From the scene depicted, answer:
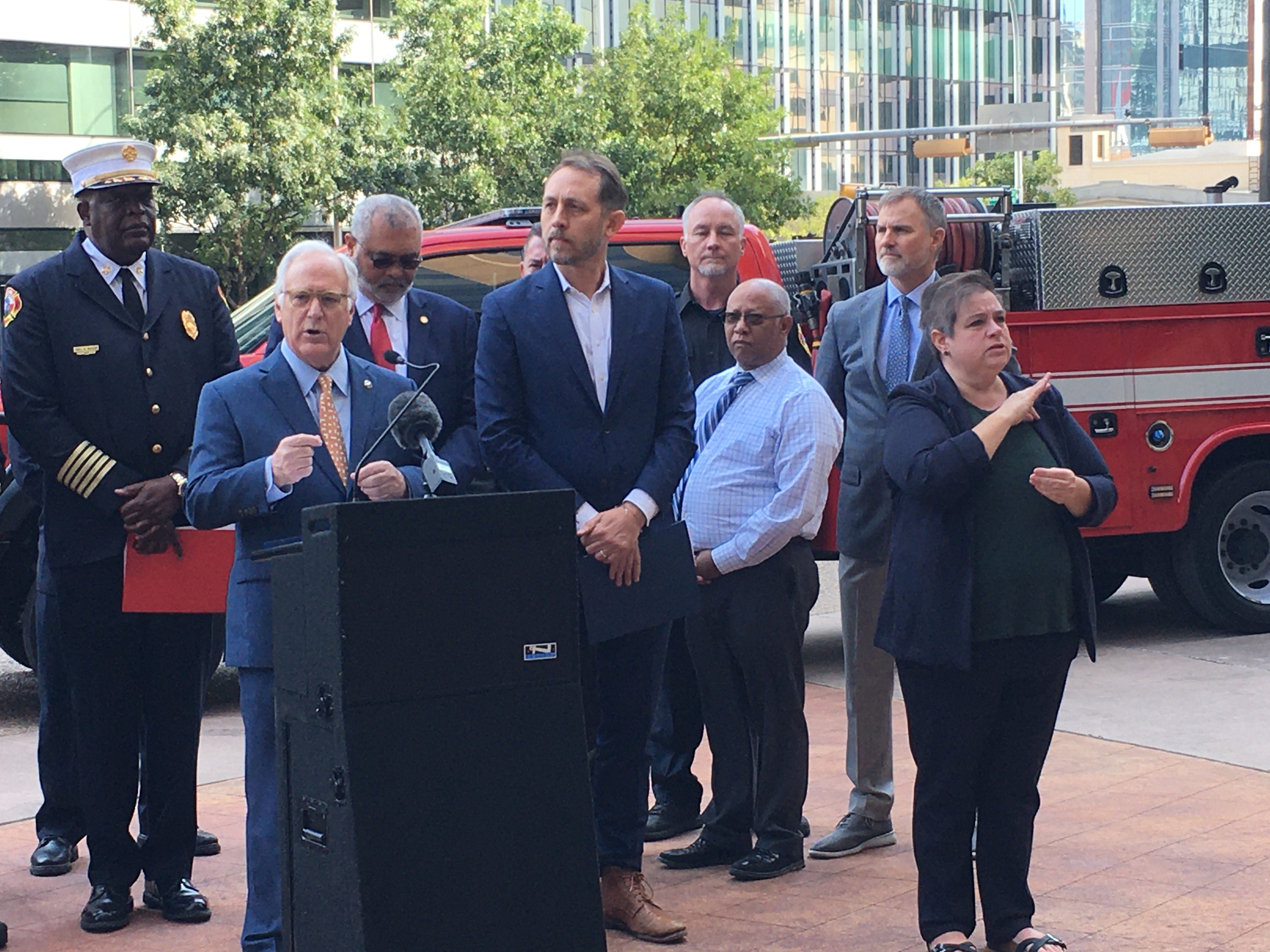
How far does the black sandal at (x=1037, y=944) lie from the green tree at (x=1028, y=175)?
205 feet

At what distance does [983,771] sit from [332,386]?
6.89ft

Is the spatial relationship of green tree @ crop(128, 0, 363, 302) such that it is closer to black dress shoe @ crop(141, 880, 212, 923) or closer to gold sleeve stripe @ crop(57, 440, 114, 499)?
gold sleeve stripe @ crop(57, 440, 114, 499)

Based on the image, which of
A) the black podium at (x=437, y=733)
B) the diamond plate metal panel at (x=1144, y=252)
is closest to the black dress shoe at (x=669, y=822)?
the black podium at (x=437, y=733)

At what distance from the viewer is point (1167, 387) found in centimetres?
1021

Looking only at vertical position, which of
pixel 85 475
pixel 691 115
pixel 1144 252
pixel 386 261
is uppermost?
pixel 691 115

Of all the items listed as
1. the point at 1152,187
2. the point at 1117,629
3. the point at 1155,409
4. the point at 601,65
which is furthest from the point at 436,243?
the point at 1152,187

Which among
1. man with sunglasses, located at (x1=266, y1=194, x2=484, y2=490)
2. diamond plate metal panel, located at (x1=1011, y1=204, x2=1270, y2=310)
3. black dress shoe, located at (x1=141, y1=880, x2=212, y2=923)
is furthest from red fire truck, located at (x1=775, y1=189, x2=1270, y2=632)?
black dress shoe, located at (x1=141, y1=880, x2=212, y2=923)

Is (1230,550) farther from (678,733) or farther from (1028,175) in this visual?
(1028,175)

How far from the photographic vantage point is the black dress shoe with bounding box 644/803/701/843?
6586 mm

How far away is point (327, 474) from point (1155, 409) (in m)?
6.62

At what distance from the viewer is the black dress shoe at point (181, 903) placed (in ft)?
18.4

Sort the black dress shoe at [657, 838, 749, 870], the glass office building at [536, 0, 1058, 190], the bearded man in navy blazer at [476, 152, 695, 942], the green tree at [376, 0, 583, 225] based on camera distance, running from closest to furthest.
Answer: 1. the bearded man in navy blazer at [476, 152, 695, 942]
2. the black dress shoe at [657, 838, 749, 870]
3. the green tree at [376, 0, 583, 225]
4. the glass office building at [536, 0, 1058, 190]

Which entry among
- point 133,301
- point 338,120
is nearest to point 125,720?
point 133,301

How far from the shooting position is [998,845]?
509cm
